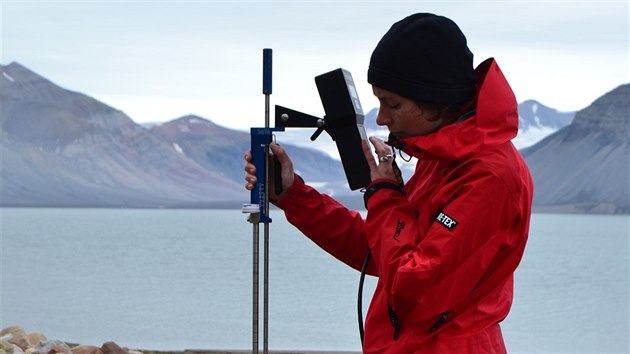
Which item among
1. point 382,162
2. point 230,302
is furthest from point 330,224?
point 230,302

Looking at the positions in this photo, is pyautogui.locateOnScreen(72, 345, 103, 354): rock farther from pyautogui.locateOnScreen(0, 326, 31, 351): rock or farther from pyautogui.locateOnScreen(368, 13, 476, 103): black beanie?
pyautogui.locateOnScreen(368, 13, 476, 103): black beanie

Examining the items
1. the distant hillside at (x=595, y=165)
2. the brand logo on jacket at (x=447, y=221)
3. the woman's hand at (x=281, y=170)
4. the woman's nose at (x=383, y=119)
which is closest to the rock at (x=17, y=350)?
the woman's hand at (x=281, y=170)

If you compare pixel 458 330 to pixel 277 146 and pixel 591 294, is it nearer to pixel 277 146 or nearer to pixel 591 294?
pixel 277 146

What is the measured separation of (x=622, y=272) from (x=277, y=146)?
28.5m

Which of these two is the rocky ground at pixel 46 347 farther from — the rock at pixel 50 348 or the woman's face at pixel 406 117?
the woman's face at pixel 406 117

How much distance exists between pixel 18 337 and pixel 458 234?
572 centimetres

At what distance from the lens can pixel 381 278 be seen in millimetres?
2631

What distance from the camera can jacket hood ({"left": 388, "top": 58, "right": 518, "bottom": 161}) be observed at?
99.6 inches

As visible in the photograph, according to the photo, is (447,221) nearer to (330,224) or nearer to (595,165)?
(330,224)

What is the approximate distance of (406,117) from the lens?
2.61 metres

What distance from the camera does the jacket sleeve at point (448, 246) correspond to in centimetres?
250

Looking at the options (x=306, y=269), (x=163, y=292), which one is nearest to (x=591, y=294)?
(x=306, y=269)

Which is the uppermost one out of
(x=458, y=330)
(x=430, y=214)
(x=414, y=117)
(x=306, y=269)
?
(x=306, y=269)

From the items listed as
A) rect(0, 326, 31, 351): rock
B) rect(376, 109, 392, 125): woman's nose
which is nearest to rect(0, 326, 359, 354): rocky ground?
rect(0, 326, 31, 351): rock
